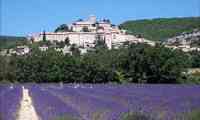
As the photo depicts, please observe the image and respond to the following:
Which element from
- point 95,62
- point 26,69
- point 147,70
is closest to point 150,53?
point 147,70

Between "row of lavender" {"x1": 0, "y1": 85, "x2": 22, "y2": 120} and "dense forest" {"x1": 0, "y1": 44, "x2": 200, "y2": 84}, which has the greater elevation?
"row of lavender" {"x1": 0, "y1": 85, "x2": 22, "y2": 120}

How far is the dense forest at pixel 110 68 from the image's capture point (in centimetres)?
7677

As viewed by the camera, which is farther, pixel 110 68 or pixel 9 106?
pixel 110 68

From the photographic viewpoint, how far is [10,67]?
9844cm

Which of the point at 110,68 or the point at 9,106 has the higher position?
the point at 9,106

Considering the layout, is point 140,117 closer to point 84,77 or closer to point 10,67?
point 84,77

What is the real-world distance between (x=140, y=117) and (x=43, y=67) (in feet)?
276

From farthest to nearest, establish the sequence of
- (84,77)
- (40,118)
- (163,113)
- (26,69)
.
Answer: (26,69) → (84,77) → (40,118) → (163,113)

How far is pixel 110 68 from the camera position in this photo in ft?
288

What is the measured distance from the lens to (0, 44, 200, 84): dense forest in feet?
252

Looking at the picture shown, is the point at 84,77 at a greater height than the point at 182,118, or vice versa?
the point at 182,118

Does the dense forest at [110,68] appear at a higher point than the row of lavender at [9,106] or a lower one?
lower

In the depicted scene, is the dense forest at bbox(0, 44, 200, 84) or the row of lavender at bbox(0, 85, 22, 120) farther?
the dense forest at bbox(0, 44, 200, 84)

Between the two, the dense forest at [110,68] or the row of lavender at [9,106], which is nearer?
the row of lavender at [9,106]
